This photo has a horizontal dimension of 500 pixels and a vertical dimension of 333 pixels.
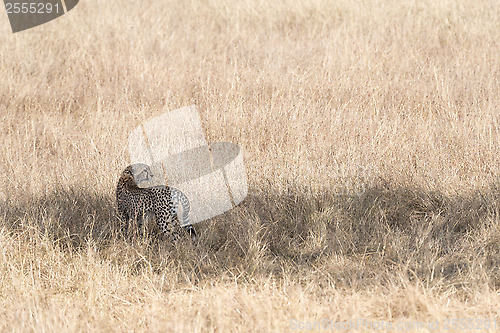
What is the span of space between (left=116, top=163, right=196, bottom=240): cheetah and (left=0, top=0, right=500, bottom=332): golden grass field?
133mm

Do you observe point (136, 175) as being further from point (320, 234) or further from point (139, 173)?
point (320, 234)

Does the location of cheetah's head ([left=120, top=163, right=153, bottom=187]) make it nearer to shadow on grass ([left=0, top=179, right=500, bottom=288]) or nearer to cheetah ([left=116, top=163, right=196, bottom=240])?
cheetah ([left=116, top=163, right=196, bottom=240])

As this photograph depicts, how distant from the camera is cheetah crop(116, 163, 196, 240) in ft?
11.5

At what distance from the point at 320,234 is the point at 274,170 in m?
0.76

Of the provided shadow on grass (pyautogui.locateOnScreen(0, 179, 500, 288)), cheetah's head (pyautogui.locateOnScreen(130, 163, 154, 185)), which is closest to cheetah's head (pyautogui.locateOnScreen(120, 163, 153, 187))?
cheetah's head (pyautogui.locateOnScreen(130, 163, 154, 185))

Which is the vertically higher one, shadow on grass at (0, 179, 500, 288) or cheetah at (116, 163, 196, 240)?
cheetah at (116, 163, 196, 240)

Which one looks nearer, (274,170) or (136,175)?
(136,175)

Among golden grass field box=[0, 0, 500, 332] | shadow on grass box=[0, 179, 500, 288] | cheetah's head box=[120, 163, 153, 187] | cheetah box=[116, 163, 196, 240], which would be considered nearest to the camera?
golden grass field box=[0, 0, 500, 332]

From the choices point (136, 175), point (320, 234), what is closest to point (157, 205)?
point (136, 175)

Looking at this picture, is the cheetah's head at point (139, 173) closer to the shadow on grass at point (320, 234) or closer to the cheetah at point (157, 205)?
the cheetah at point (157, 205)

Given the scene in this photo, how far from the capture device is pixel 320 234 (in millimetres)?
3543

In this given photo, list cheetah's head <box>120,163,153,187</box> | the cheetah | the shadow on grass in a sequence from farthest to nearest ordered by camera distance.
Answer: cheetah's head <box>120,163,153,187</box>
the cheetah
the shadow on grass

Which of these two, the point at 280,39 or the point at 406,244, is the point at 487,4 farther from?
the point at 406,244

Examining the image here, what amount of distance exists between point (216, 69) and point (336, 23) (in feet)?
7.11
